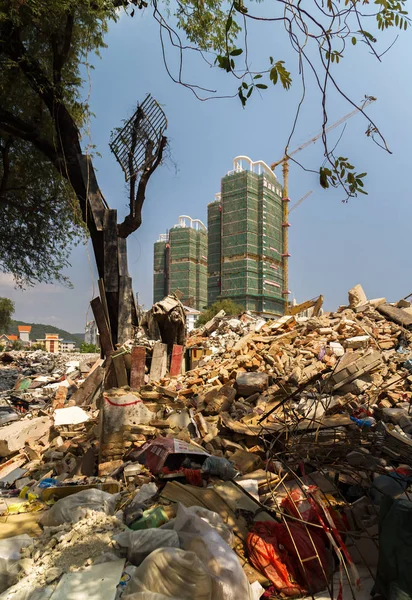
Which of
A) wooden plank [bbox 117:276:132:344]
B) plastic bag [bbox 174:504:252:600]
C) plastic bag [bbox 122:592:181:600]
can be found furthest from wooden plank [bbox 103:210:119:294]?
plastic bag [bbox 122:592:181:600]

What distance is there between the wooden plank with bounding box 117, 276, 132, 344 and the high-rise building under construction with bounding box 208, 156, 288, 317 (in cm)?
4306

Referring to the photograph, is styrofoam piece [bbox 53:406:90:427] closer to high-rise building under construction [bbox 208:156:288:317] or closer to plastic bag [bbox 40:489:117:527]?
plastic bag [bbox 40:489:117:527]

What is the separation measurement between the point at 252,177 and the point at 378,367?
159 ft

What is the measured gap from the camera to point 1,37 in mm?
6793

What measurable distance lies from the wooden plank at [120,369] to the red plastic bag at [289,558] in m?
4.26

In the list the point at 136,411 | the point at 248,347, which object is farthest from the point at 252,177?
the point at 136,411

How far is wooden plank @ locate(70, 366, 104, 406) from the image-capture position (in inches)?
283

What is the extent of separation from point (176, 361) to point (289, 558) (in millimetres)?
5685

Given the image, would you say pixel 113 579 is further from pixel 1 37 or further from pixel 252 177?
pixel 252 177

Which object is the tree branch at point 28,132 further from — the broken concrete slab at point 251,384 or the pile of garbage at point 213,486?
the broken concrete slab at point 251,384

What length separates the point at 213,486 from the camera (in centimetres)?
317

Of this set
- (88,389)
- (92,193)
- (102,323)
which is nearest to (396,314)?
(102,323)

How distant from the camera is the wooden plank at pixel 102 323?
22.2 ft

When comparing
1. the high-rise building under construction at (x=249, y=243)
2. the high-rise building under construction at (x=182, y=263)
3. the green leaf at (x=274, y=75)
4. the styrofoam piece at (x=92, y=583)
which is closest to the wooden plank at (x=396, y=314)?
the green leaf at (x=274, y=75)
